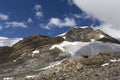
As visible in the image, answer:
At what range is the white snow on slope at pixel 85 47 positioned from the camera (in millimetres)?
173300

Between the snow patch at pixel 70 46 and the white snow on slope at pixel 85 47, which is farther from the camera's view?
the snow patch at pixel 70 46

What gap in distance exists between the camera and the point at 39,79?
57.5 meters

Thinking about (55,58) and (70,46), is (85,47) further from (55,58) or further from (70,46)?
(55,58)

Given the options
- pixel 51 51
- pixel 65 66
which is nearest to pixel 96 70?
pixel 65 66

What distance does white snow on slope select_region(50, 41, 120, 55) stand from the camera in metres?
173

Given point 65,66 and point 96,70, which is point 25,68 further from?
point 96,70

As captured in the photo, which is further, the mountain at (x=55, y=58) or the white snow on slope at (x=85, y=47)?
the white snow on slope at (x=85, y=47)

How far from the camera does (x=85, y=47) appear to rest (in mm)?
178750

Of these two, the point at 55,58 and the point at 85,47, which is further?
the point at 85,47

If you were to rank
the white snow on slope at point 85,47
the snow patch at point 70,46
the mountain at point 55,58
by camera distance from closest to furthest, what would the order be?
the mountain at point 55,58, the white snow on slope at point 85,47, the snow patch at point 70,46

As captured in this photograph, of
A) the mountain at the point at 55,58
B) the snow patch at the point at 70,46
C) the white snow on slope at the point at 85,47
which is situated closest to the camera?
the mountain at the point at 55,58

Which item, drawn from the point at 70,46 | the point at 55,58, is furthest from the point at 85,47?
the point at 55,58

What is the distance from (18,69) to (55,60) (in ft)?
56.5

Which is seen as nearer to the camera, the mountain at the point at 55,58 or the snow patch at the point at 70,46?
the mountain at the point at 55,58
